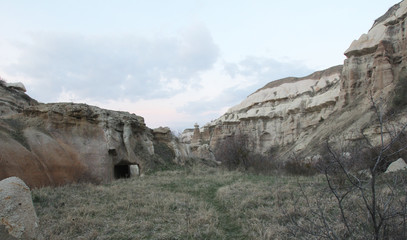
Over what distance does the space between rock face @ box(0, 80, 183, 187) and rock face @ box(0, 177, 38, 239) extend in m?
3.77

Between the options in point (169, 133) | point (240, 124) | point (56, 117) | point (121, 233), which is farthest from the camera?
point (240, 124)

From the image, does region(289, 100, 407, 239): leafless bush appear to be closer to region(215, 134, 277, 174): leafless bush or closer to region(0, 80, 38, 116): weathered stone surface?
region(215, 134, 277, 174): leafless bush

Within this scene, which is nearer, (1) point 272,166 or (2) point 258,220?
(2) point 258,220

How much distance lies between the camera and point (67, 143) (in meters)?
9.61

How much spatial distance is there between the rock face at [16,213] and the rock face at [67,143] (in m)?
3.77

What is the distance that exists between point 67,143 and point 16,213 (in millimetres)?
6756

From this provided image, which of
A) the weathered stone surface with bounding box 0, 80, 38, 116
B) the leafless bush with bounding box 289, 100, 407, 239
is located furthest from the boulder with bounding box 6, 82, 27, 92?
the leafless bush with bounding box 289, 100, 407, 239

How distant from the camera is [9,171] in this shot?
670cm

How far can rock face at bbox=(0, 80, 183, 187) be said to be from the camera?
748cm

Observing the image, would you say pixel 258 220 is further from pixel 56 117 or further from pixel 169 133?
pixel 169 133

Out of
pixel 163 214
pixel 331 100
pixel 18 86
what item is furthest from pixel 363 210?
pixel 331 100

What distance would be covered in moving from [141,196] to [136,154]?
5963 mm

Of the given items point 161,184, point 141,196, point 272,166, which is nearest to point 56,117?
point 161,184

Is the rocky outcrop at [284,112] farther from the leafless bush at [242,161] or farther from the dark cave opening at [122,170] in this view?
the dark cave opening at [122,170]
